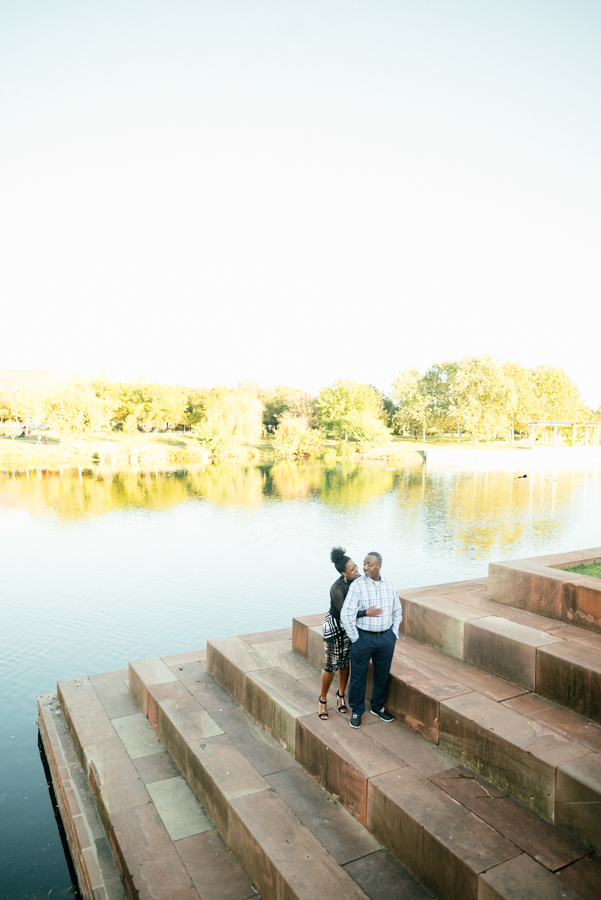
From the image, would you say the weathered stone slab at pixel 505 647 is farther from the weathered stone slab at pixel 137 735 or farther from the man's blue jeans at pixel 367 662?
the weathered stone slab at pixel 137 735

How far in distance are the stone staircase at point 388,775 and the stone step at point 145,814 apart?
0.02 metres

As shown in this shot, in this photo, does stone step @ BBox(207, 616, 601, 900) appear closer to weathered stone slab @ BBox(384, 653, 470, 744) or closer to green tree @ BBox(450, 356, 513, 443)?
weathered stone slab @ BBox(384, 653, 470, 744)

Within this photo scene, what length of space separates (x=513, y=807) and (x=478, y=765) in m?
0.46

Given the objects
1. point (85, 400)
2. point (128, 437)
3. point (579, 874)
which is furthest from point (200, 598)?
point (128, 437)

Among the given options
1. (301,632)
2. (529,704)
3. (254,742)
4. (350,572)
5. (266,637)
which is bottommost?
(254,742)

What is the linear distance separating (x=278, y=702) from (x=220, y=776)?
93 centimetres

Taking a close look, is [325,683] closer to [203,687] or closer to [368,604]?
[368,604]

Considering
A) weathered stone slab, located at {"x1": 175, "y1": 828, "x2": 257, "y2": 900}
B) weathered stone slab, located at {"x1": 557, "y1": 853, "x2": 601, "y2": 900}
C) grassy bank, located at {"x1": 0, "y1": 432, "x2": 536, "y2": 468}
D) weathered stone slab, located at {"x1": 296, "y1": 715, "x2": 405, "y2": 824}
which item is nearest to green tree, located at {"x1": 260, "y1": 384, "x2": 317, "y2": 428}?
grassy bank, located at {"x1": 0, "y1": 432, "x2": 536, "y2": 468}

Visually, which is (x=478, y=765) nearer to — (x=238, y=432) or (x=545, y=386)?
(x=238, y=432)

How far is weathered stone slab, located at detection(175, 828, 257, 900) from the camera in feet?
14.9

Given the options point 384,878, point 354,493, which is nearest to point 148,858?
point 384,878

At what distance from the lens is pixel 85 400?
5922 centimetres

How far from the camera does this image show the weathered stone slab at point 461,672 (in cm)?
548

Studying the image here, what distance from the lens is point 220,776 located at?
5352mm
